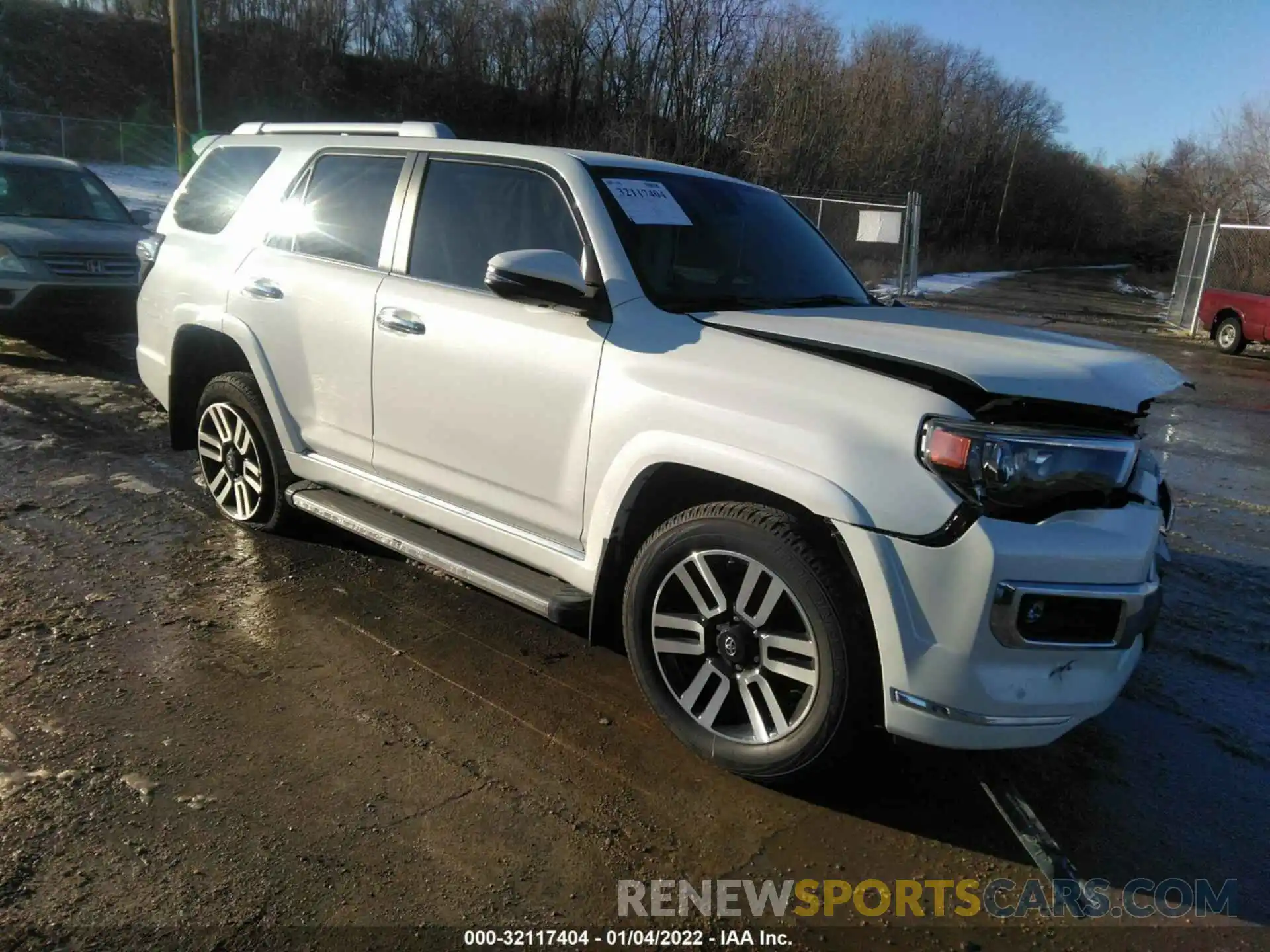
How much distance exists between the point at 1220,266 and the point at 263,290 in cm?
2360

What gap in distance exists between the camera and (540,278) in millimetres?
3121

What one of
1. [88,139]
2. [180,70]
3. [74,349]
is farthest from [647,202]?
[88,139]

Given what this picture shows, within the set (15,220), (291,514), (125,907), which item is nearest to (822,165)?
(15,220)

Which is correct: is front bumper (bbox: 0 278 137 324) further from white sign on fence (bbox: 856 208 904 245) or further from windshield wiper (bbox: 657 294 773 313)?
white sign on fence (bbox: 856 208 904 245)

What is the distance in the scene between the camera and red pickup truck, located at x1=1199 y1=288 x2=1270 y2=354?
1573cm

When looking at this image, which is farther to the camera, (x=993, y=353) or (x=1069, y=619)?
(x=993, y=353)

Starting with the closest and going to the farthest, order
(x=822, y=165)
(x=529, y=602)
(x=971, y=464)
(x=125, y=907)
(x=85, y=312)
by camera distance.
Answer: (x=125, y=907), (x=971, y=464), (x=529, y=602), (x=85, y=312), (x=822, y=165)

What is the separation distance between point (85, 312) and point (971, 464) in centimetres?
945

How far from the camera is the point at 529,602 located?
326 cm

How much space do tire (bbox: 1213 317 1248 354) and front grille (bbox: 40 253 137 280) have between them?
Result: 1699 centimetres

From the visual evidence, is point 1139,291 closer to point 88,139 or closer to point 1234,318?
point 1234,318

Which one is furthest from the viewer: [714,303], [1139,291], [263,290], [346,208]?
[1139,291]

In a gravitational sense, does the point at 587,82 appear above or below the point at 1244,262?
above

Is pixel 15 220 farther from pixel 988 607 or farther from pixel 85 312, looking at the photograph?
pixel 988 607
